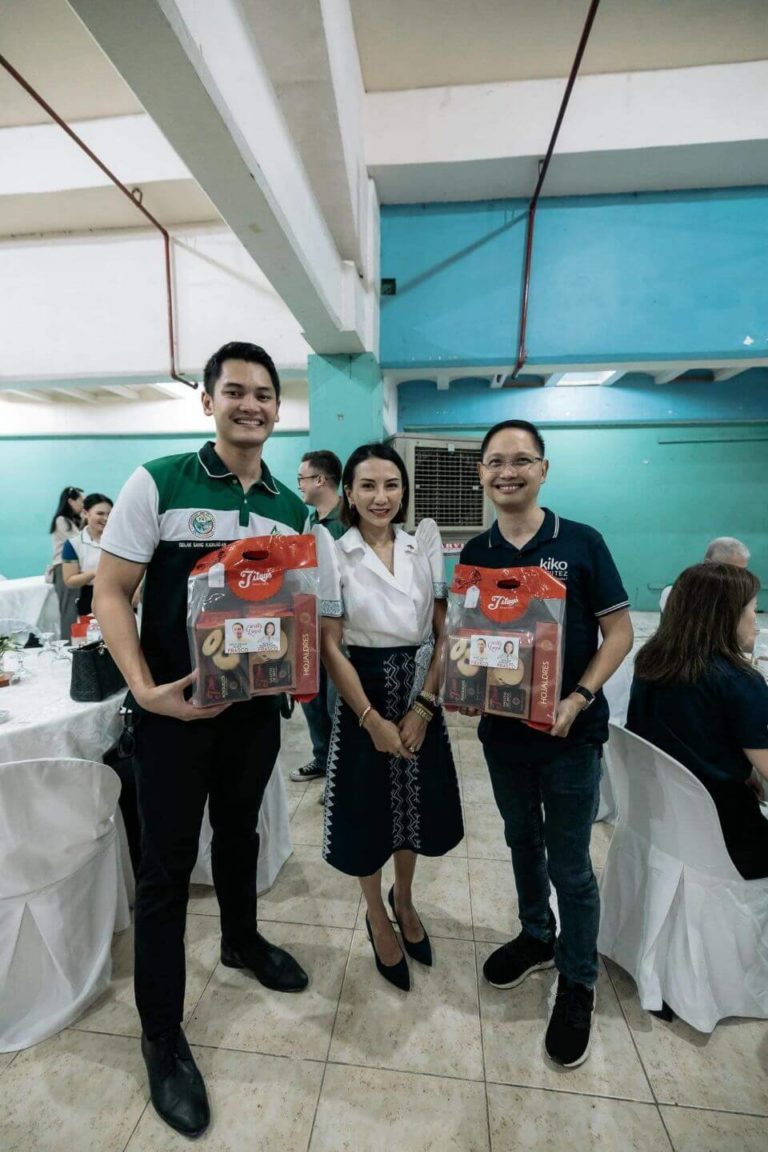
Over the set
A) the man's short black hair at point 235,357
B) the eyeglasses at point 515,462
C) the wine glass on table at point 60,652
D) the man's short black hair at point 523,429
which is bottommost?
the wine glass on table at point 60,652

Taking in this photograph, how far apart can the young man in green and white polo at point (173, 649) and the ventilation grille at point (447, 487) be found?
5.66ft

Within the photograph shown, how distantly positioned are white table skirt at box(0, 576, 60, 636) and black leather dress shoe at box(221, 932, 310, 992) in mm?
3574

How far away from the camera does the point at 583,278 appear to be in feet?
8.86

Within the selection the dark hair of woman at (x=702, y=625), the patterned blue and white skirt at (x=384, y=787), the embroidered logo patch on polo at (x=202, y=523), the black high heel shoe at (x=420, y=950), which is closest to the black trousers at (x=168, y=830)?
the patterned blue and white skirt at (x=384, y=787)

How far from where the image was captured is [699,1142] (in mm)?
1091

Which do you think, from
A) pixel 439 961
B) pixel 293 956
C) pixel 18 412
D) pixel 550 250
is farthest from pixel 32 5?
pixel 18 412

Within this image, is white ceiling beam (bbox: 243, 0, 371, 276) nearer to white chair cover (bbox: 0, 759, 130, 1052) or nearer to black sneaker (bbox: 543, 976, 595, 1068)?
white chair cover (bbox: 0, 759, 130, 1052)

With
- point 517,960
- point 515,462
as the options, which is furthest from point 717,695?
point 517,960

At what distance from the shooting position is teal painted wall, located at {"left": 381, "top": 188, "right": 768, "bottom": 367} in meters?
2.65

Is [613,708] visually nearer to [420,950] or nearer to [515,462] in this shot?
[420,950]

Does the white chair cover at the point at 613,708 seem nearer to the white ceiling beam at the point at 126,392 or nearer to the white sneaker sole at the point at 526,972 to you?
the white sneaker sole at the point at 526,972

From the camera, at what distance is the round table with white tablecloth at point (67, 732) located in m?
1.43

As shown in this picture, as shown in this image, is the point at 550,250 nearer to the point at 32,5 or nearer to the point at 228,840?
the point at 32,5

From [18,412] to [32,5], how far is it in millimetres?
4669
